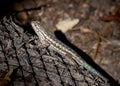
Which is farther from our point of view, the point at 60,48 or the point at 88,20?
the point at 88,20

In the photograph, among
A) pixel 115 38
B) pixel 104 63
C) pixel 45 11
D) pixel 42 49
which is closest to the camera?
pixel 42 49

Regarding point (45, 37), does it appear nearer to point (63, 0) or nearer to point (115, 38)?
point (115, 38)

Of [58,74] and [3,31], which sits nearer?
[58,74]

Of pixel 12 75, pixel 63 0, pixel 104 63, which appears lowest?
pixel 104 63

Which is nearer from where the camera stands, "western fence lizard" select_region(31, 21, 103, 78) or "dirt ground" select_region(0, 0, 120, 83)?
"western fence lizard" select_region(31, 21, 103, 78)

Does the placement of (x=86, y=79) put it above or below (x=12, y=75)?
below

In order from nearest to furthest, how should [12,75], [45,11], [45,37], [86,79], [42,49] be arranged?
[12,75], [86,79], [42,49], [45,37], [45,11]

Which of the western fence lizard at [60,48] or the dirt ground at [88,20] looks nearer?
the western fence lizard at [60,48]

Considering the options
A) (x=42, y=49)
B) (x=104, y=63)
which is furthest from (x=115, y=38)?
(x=42, y=49)
